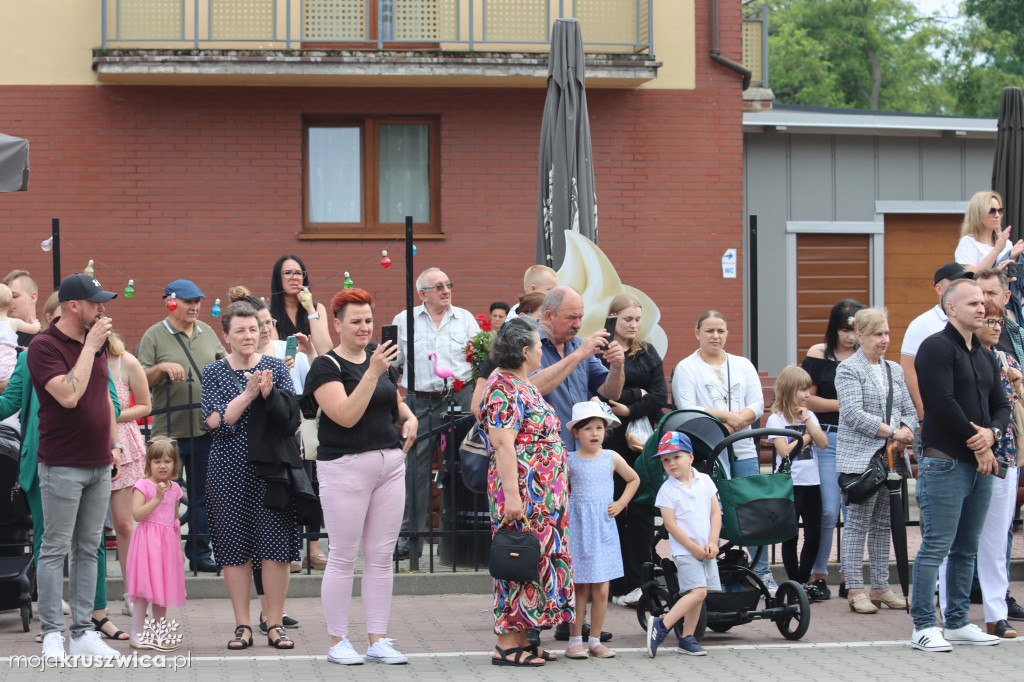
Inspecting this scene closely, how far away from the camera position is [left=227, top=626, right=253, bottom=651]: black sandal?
→ 716 cm

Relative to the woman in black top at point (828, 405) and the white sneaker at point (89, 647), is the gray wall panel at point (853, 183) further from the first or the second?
the white sneaker at point (89, 647)

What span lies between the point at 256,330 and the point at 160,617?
178 cm

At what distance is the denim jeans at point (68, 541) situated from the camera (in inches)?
271

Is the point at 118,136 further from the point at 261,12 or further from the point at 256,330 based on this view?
the point at 256,330

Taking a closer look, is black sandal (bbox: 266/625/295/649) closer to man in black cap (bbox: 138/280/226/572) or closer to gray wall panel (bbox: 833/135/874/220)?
man in black cap (bbox: 138/280/226/572)

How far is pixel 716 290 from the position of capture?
15.7 m

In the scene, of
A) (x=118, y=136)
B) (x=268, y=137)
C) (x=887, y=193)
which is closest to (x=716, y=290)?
(x=887, y=193)

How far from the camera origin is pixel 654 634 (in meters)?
7.05

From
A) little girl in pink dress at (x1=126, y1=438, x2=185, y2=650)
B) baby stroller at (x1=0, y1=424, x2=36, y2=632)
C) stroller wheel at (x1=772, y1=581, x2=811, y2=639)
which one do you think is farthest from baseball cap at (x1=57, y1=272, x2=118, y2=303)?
stroller wheel at (x1=772, y1=581, x2=811, y2=639)

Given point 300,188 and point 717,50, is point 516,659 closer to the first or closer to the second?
point 300,188

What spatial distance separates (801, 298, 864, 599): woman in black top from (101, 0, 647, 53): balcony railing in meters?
6.87

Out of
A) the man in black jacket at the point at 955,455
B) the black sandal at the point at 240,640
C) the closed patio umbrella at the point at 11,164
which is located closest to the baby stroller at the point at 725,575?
the man in black jacket at the point at 955,455

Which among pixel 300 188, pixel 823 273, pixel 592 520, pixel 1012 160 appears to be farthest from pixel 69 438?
pixel 823 273

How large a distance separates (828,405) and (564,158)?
3085mm
